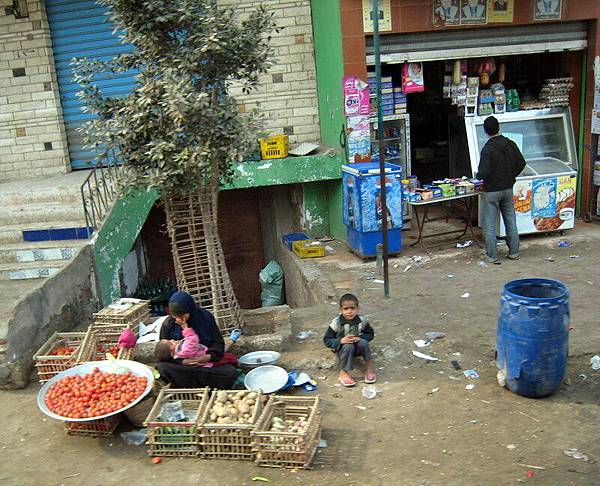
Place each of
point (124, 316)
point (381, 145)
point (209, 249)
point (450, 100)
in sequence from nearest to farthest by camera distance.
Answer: point (209, 249), point (124, 316), point (381, 145), point (450, 100)

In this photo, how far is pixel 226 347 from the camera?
6.34 metres

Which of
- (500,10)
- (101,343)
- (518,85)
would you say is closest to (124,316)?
(101,343)

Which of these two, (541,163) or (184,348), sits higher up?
(541,163)

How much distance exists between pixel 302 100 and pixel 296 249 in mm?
2789

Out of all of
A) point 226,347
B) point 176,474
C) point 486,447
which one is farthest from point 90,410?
point 486,447

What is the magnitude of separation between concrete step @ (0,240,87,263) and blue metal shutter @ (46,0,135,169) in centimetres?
323

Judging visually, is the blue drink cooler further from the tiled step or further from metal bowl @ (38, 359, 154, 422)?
metal bowl @ (38, 359, 154, 422)

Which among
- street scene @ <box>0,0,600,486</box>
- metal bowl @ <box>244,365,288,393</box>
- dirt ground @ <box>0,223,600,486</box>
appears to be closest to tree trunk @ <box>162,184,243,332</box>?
street scene @ <box>0,0,600,486</box>

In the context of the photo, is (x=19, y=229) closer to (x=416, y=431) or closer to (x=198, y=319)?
(x=198, y=319)

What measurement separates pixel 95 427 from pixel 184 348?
0.99 metres

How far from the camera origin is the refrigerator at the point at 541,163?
31.3ft

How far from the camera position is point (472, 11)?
9.59 metres

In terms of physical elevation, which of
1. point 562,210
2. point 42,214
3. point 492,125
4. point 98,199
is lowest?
point 562,210

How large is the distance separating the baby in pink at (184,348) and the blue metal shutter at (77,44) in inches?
265
